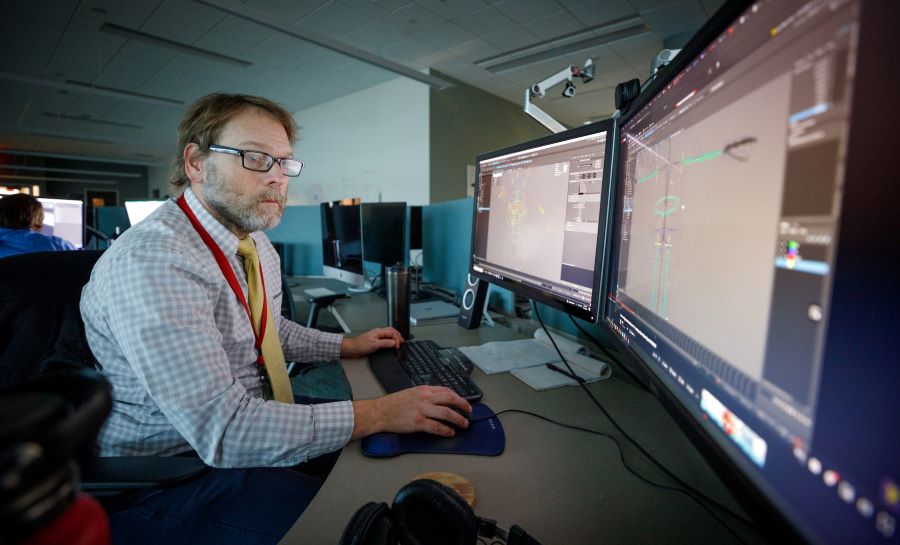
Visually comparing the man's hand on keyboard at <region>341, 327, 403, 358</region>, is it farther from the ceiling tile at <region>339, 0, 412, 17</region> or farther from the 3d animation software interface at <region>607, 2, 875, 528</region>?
the ceiling tile at <region>339, 0, 412, 17</region>

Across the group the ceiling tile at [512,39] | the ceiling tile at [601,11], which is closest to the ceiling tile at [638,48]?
the ceiling tile at [601,11]

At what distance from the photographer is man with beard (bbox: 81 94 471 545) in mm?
700

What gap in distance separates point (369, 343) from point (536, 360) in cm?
45

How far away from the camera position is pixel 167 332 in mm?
705

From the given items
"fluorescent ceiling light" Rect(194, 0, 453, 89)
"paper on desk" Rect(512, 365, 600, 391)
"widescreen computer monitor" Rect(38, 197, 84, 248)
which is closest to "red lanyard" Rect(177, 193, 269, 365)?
"paper on desk" Rect(512, 365, 600, 391)

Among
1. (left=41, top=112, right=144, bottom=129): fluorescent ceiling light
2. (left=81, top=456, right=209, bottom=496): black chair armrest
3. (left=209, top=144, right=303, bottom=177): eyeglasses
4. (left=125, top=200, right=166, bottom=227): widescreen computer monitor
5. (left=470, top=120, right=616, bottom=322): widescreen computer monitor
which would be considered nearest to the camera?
(left=81, top=456, right=209, bottom=496): black chair armrest

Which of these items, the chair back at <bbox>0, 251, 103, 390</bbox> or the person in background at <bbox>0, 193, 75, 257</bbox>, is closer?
the chair back at <bbox>0, 251, 103, 390</bbox>

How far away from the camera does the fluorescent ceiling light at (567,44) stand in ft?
13.0

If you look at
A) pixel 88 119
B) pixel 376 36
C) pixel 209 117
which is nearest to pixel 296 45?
pixel 376 36

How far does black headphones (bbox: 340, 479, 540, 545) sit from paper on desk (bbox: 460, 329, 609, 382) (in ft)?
1.77

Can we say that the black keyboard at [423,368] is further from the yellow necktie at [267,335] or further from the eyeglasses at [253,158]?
the eyeglasses at [253,158]

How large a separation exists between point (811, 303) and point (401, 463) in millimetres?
544

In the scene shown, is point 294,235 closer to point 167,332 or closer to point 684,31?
point 167,332

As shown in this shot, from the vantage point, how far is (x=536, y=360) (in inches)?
40.5
